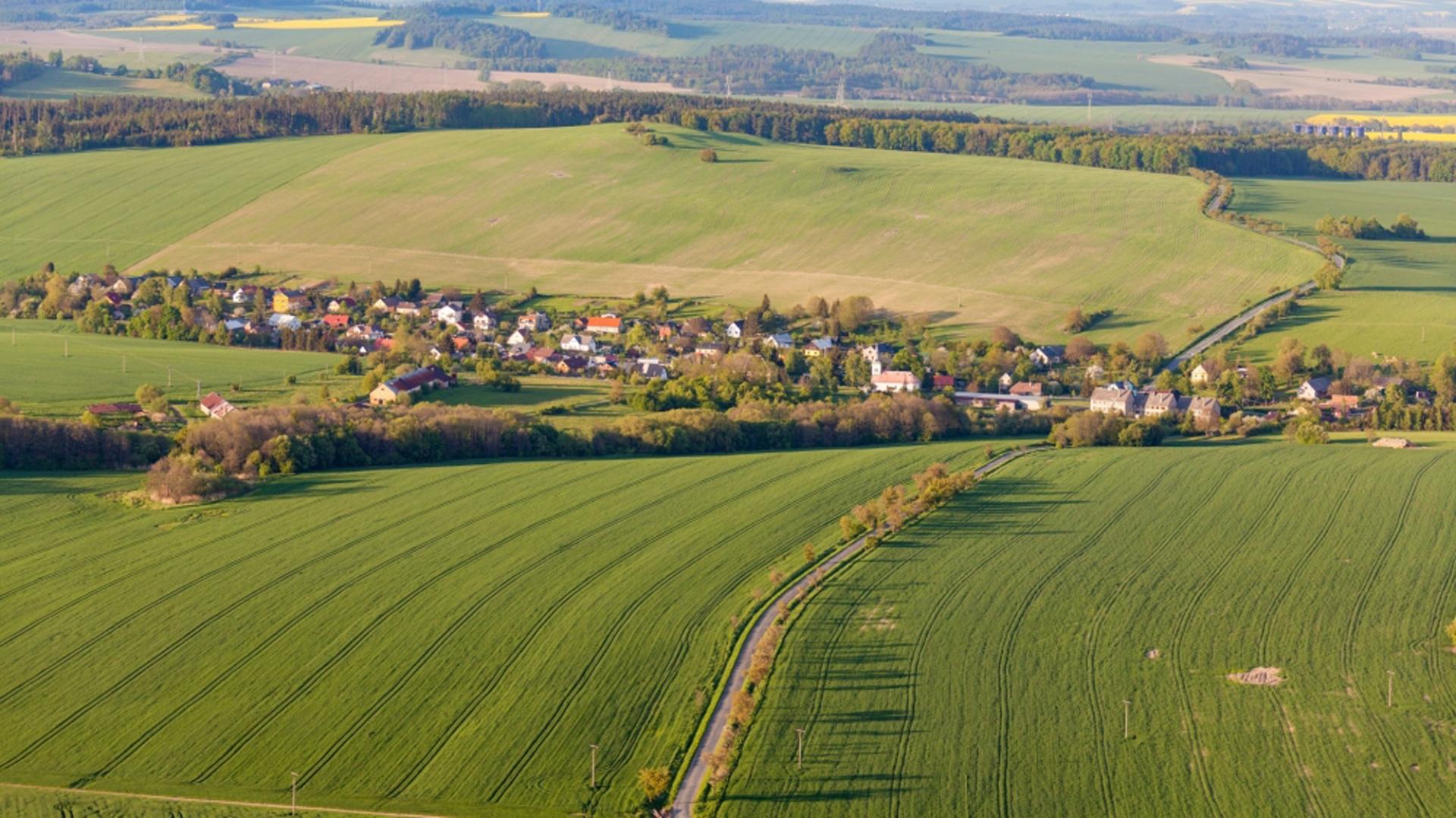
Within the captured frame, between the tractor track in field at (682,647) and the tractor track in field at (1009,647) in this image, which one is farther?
the tractor track in field at (682,647)

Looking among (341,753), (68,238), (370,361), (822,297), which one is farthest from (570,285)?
(341,753)

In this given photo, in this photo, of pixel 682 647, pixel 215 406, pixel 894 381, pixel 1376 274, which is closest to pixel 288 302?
pixel 215 406

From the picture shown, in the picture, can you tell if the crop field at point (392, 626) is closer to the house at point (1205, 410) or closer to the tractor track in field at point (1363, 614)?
the tractor track in field at point (1363, 614)

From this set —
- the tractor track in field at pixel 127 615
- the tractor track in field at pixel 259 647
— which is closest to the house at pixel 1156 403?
the tractor track in field at pixel 259 647

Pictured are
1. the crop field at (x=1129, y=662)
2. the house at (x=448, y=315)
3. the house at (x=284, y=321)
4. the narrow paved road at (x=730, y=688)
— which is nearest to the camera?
the narrow paved road at (x=730, y=688)

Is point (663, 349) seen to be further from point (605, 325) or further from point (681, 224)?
point (681, 224)

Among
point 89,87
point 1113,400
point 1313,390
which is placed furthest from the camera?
point 89,87

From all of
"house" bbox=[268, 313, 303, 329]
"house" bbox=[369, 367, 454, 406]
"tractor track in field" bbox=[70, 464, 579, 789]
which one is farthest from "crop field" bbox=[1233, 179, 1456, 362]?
"house" bbox=[268, 313, 303, 329]

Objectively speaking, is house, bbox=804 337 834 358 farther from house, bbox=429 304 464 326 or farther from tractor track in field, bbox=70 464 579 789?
tractor track in field, bbox=70 464 579 789
